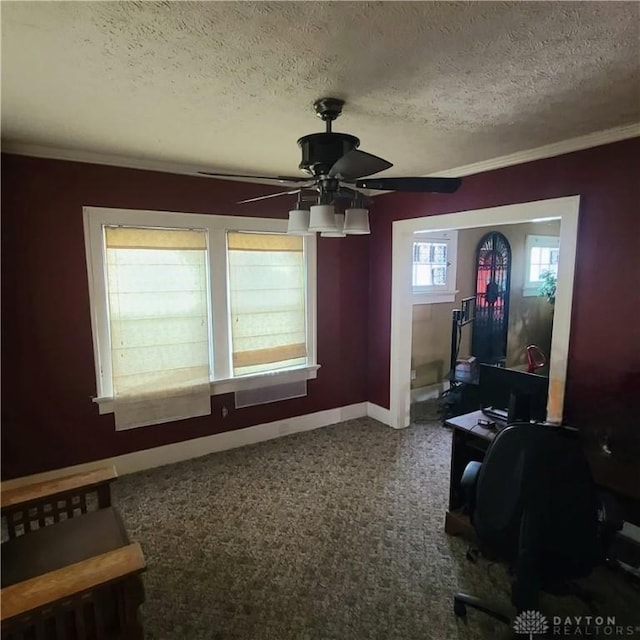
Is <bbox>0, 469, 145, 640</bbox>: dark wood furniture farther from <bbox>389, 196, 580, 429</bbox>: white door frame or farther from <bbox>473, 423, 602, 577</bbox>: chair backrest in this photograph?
<bbox>389, 196, 580, 429</bbox>: white door frame

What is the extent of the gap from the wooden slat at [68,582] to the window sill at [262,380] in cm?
210

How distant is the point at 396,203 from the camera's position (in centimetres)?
394

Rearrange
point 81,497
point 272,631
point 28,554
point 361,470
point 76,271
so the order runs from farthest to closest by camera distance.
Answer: point 361,470, point 76,271, point 81,497, point 272,631, point 28,554

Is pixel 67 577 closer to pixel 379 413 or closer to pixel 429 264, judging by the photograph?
pixel 379 413

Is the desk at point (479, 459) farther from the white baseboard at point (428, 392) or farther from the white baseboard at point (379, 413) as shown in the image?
the white baseboard at point (428, 392)

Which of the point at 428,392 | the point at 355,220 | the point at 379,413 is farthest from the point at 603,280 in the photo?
the point at 428,392

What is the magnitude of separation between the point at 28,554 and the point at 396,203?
3663 millimetres

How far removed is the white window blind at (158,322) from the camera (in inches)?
123

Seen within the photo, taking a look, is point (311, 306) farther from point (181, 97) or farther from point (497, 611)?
point (497, 611)

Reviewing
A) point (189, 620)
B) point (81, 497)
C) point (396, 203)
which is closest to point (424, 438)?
point (396, 203)

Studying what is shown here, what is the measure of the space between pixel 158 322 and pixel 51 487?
5.13 ft

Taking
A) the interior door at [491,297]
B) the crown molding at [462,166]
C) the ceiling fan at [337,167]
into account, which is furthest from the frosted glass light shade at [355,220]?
the interior door at [491,297]

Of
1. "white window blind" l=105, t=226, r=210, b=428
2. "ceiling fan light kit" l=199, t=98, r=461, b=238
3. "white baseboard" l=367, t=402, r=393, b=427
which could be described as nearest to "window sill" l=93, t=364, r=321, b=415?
"white window blind" l=105, t=226, r=210, b=428

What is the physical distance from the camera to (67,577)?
140cm
